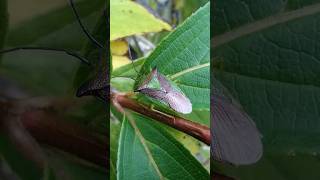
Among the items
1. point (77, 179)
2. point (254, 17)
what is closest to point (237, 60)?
point (254, 17)

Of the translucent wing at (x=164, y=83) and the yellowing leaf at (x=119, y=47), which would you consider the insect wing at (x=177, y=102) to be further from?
the yellowing leaf at (x=119, y=47)

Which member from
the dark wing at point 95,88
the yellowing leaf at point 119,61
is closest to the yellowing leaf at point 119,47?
the yellowing leaf at point 119,61

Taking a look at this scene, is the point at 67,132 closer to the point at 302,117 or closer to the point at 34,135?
the point at 34,135

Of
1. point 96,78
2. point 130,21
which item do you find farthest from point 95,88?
point 130,21

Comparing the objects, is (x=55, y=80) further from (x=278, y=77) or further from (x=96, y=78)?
(x=278, y=77)

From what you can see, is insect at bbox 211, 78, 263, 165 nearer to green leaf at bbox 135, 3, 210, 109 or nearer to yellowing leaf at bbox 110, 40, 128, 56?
green leaf at bbox 135, 3, 210, 109

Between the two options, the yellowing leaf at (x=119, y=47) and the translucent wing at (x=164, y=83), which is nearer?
the translucent wing at (x=164, y=83)

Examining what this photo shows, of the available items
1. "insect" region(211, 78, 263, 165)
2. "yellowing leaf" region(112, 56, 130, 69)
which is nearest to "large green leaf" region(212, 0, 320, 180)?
"insect" region(211, 78, 263, 165)

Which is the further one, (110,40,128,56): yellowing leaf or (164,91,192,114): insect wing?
(110,40,128,56): yellowing leaf
